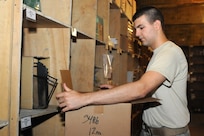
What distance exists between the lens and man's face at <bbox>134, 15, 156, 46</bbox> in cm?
209

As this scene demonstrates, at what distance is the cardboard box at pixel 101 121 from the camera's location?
144cm

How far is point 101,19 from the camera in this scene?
2.87 metres

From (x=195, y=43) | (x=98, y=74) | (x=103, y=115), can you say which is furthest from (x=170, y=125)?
(x=195, y=43)

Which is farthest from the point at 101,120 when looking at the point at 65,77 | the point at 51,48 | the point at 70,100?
the point at 51,48

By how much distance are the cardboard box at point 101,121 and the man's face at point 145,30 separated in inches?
31.4

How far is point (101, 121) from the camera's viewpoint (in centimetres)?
145

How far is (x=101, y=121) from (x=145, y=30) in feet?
3.04

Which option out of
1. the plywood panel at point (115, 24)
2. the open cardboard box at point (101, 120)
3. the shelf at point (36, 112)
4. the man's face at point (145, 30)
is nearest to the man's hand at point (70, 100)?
the open cardboard box at point (101, 120)

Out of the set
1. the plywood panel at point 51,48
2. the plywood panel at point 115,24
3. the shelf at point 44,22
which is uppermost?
the plywood panel at point 115,24

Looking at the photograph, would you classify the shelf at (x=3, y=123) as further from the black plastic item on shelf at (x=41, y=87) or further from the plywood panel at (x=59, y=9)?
the plywood panel at (x=59, y=9)

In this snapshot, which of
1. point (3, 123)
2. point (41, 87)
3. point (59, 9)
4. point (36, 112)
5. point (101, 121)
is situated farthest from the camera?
point (59, 9)

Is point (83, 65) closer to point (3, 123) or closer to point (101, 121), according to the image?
point (101, 121)

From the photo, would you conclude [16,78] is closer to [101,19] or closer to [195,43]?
[101,19]

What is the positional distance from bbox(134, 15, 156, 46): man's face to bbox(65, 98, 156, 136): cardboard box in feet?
2.61
